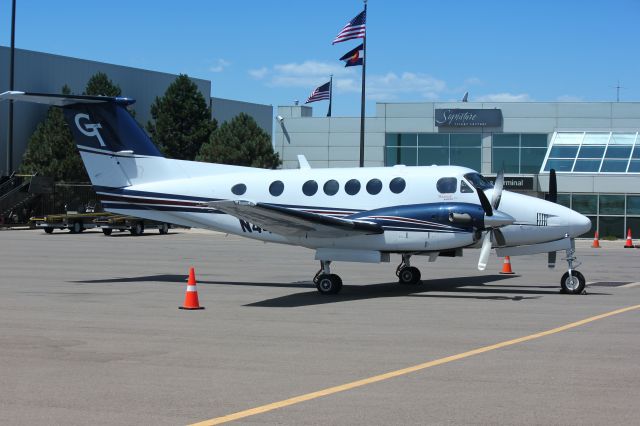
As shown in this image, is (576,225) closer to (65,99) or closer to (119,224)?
(65,99)

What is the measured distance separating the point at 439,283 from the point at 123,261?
1195cm

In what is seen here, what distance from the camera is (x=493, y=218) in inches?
747

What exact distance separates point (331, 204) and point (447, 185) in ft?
9.27

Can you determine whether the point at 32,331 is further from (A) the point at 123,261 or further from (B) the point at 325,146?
(B) the point at 325,146

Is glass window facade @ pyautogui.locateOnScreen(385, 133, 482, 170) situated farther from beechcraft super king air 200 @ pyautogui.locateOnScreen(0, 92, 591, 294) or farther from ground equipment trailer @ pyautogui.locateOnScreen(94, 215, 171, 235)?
beechcraft super king air 200 @ pyautogui.locateOnScreen(0, 92, 591, 294)

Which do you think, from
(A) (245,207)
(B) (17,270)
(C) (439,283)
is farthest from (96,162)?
(C) (439,283)

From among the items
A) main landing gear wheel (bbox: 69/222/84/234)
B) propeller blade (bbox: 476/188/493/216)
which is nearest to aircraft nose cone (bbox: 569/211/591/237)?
propeller blade (bbox: 476/188/493/216)

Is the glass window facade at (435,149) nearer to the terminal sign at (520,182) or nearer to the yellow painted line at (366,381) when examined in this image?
the terminal sign at (520,182)

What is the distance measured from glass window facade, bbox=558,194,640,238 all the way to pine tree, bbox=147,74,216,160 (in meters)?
33.3

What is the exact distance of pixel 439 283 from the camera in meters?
22.5

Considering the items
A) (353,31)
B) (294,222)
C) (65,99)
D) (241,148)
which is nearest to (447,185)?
(294,222)
